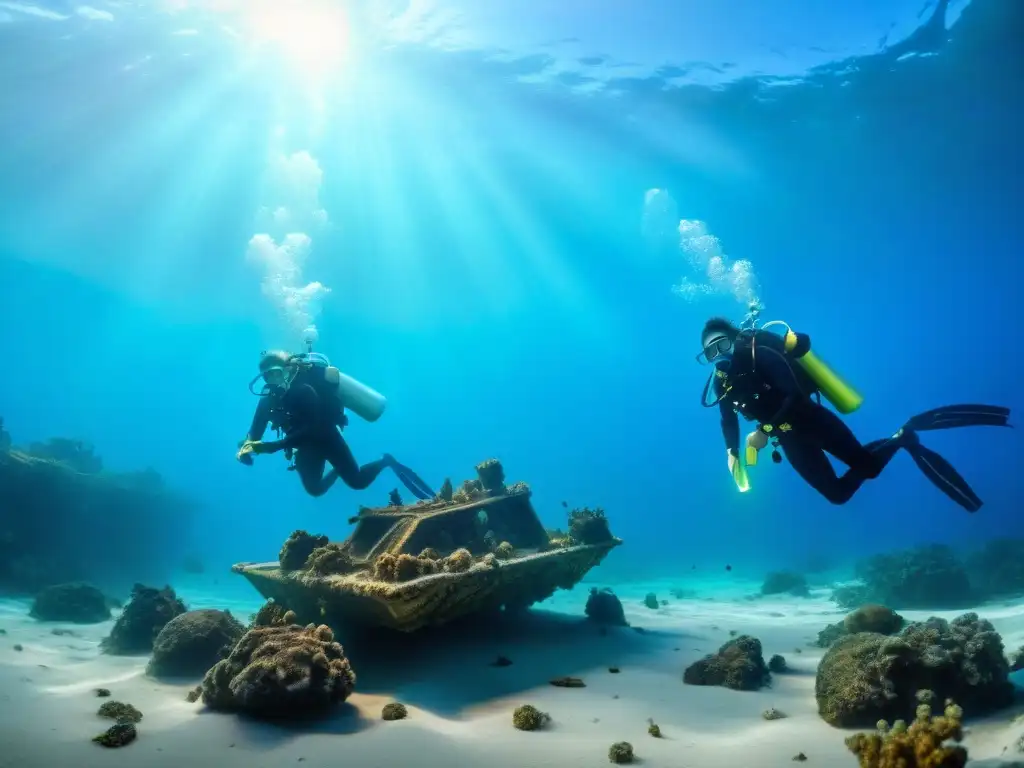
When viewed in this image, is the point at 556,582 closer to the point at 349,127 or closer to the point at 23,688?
the point at 23,688

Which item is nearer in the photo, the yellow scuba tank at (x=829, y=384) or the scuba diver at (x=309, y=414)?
the yellow scuba tank at (x=829, y=384)

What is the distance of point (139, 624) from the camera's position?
1022cm

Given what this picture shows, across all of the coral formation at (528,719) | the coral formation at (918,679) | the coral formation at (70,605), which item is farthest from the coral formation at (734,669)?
the coral formation at (70,605)

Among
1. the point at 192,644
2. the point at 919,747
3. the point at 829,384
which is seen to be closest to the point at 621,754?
the point at 919,747

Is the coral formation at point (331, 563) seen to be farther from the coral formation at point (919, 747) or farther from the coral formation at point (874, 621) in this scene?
the coral formation at point (874, 621)

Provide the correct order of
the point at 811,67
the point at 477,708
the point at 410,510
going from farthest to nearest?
1. the point at 811,67
2. the point at 410,510
3. the point at 477,708

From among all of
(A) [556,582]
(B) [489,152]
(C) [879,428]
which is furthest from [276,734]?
(C) [879,428]

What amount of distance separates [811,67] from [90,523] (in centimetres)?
3666

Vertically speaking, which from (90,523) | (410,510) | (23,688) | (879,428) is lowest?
(23,688)

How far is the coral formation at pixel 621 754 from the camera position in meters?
4.59

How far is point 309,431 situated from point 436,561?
3946mm

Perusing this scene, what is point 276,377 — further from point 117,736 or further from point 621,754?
point 621,754

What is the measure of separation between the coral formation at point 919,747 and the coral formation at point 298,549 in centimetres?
751

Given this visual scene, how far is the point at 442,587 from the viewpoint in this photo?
269 inches
